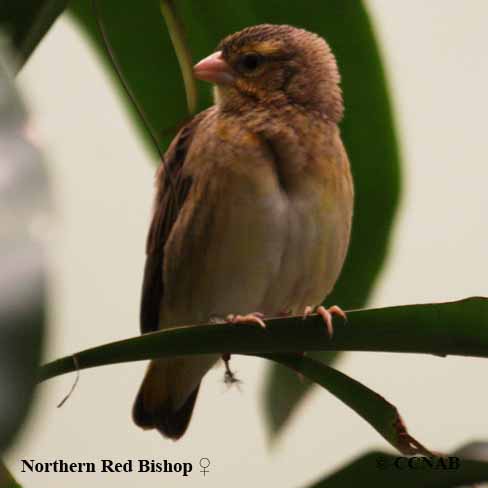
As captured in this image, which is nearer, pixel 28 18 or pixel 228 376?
pixel 28 18

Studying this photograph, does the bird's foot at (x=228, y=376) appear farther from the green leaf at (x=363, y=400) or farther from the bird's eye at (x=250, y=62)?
the green leaf at (x=363, y=400)

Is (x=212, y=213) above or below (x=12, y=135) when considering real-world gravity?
below

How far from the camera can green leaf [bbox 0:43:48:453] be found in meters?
0.73

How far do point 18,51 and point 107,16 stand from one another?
1.49 ft

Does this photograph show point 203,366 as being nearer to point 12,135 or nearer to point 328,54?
point 328,54

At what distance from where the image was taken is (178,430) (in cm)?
189

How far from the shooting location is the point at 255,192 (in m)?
1.55

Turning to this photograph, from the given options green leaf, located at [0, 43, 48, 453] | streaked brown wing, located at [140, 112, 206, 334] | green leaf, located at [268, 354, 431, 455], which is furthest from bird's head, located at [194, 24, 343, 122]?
green leaf, located at [0, 43, 48, 453]

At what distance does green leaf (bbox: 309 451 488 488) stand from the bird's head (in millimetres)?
835

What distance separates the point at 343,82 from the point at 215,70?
0.27m

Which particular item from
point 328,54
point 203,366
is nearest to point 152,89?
point 328,54

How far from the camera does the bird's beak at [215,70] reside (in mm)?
1613

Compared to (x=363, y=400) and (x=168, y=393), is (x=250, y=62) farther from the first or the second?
(x=363, y=400)

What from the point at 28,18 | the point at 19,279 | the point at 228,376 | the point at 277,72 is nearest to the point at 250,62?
the point at 277,72
